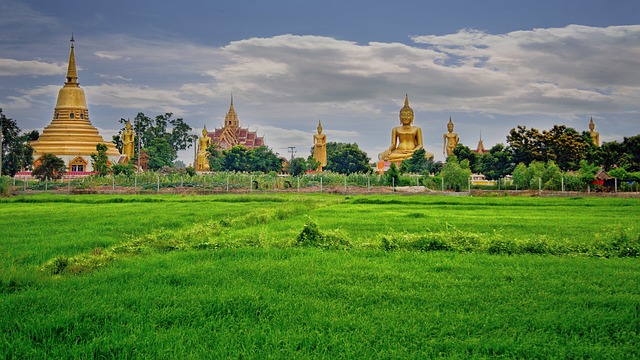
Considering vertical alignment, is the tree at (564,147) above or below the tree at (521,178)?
above

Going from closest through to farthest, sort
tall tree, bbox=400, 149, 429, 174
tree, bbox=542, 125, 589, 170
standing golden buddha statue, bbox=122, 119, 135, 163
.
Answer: tree, bbox=542, 125, 589, 170 → tall tree, bbox=400, 149, 429, 174 → standing golden buddha statue, bbox=122, 119, 135, 163

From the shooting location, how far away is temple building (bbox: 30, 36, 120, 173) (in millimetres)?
58031

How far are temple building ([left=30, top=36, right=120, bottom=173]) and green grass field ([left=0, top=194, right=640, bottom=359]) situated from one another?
171 feet

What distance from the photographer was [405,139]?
5644 cm

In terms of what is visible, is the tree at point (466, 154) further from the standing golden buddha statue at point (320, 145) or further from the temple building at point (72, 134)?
the temple building at point (72, 134)

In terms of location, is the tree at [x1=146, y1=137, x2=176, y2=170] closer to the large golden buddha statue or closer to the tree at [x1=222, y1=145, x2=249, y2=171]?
the tree at [x1=222, y1=145, x2=249, y2=171]

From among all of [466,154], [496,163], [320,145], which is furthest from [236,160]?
[496,163]

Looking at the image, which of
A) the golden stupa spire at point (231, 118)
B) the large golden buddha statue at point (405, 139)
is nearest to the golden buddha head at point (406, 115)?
the large golden buddha statue at point (405, 139)

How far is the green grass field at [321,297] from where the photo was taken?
438cm

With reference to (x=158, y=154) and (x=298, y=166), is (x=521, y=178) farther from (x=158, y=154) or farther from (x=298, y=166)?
(x=158, y=154)

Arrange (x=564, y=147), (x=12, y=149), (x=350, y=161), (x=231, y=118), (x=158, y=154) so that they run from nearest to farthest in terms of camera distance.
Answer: (x=564, y=147) < (x=12, y=149) < (x=350, y=161) < (x=158, y=154) < (x=231, y=118)

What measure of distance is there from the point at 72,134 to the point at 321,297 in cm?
6043

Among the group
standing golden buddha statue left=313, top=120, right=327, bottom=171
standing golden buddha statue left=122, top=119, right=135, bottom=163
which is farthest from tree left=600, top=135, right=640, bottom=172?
standing golden buddha statue left=122, top=119, right=135, bottom=163

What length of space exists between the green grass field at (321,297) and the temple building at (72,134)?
52205mm
